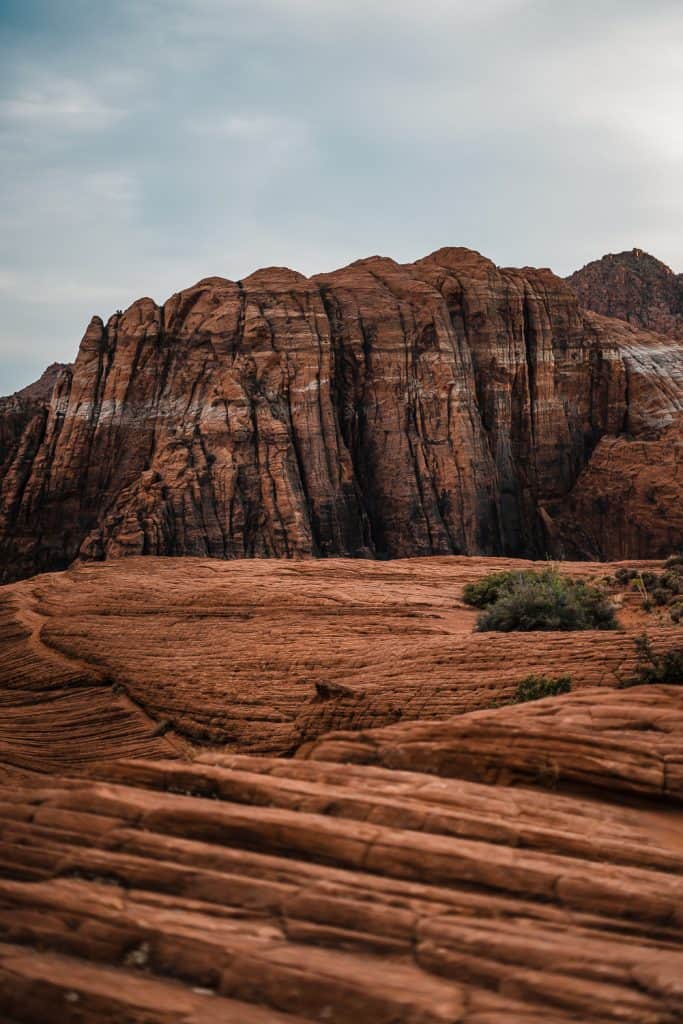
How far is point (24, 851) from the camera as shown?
7.00 meters

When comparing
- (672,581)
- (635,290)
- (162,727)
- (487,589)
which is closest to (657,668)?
(162,727)

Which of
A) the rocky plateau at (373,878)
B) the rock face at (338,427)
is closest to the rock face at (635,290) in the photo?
the rock face at (338,427)

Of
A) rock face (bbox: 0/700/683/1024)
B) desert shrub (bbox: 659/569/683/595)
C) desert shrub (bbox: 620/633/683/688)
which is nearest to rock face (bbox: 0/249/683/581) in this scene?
desert shrub (bbox: 659/569/683/595)

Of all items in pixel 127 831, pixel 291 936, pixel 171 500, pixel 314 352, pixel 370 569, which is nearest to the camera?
pixel 291 936

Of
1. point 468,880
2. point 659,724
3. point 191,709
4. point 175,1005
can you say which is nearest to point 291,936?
point 175,1005

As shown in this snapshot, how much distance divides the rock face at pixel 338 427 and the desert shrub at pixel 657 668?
26.5m

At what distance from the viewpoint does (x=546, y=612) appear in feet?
62.1

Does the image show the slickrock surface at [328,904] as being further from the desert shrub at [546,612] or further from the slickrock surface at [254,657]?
the desert shrub at [546,612]

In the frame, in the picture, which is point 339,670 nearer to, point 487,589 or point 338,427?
point 487,589

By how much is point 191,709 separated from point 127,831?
37.9 ft

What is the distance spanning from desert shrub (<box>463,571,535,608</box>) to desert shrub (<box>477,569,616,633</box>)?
8.22 ft

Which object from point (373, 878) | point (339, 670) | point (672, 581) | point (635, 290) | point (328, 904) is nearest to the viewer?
point (328, 904)

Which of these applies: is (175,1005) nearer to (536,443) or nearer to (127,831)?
(127,831)

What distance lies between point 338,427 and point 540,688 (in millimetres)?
31163
